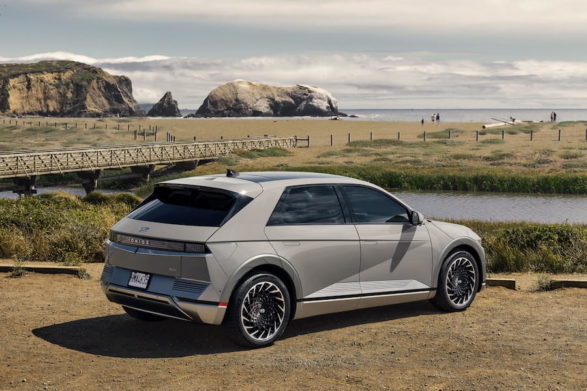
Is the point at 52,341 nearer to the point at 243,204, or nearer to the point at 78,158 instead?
the point at 243,204

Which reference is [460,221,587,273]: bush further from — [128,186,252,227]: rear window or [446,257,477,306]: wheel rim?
[128,186,252,227]: rear window

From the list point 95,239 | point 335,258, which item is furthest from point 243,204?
point 95,239

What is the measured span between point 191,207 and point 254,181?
0.79 metres

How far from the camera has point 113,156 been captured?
166 feet

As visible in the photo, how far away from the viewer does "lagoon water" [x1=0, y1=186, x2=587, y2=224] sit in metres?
34.8

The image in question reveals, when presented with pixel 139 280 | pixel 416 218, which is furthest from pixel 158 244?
pixel 416 218

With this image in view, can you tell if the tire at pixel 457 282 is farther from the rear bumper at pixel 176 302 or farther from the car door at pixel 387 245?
the rear bumper at pixel 176 302

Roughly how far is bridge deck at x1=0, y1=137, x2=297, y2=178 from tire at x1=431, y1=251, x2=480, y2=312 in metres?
34.6

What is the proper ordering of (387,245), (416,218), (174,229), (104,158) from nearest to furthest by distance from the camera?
(174,229)
(387,245)
(416,218)
(104,158)

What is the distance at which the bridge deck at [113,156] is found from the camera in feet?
137

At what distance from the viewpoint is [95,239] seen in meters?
15.6

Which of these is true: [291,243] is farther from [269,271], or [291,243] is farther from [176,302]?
[176,302]

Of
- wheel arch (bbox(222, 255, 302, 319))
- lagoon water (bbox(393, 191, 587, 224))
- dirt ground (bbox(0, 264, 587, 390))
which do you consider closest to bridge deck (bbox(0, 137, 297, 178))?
lagoon water (bbox(393, 191, 587, 224))

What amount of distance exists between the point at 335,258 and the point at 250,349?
1.38 metres
